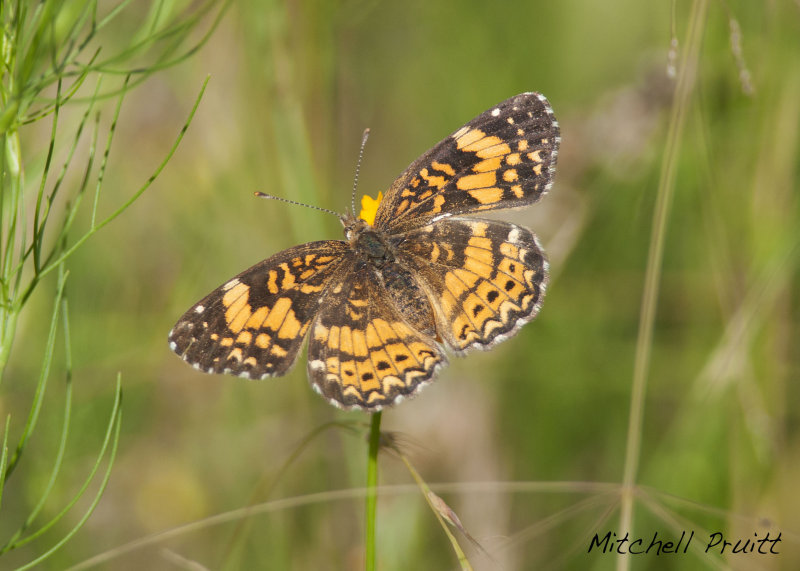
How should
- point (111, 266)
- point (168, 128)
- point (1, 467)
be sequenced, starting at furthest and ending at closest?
point (168, 128) < point (111, 266) < point (1, 467)

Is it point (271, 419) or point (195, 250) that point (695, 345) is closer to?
point (271, 419)

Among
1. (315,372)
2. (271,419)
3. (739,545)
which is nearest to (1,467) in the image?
(315,372)

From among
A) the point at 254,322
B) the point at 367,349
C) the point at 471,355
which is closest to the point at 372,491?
the point at 367,349

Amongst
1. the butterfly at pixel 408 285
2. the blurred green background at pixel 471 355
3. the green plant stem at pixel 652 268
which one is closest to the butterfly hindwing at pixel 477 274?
the butterfly at pixel 408 285

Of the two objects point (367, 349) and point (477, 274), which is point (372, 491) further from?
point (477, 274)

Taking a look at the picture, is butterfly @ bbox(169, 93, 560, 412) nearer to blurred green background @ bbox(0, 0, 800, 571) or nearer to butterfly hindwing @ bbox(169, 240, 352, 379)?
butterfly hindwing @ bbox(169, 240, 352, 379)
